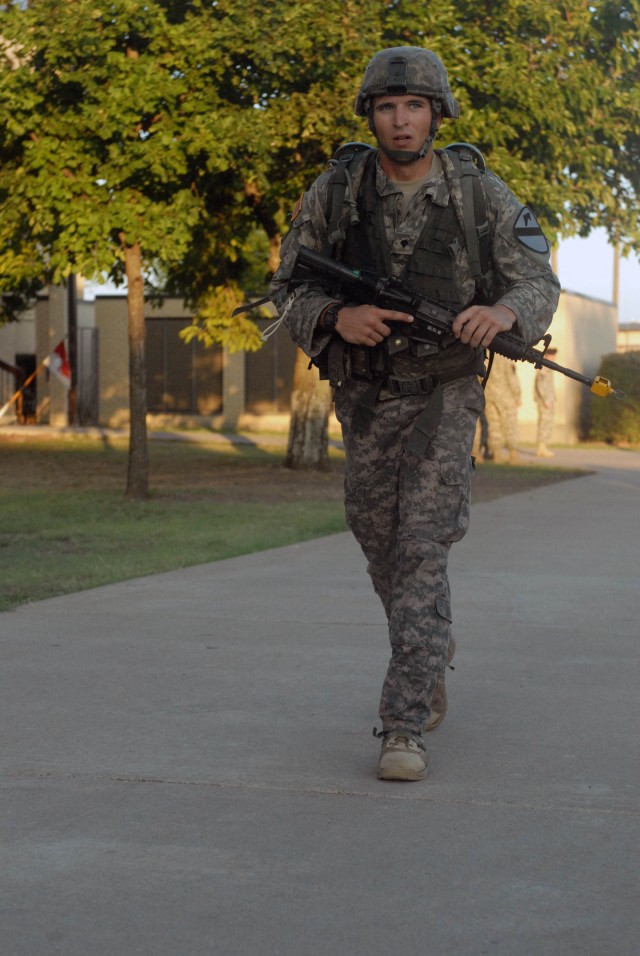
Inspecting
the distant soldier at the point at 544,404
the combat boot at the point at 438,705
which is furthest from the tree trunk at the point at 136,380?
the combat boot at the point at 438,705

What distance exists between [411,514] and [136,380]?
35.2 feet

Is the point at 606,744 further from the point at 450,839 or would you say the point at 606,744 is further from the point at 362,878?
the point at 362,878

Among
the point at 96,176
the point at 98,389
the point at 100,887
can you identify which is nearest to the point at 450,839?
the point at 100,887

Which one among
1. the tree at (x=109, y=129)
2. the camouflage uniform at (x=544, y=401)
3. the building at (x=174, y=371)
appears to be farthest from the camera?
the building at (x=174, y=371)

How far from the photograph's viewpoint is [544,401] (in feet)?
81.7

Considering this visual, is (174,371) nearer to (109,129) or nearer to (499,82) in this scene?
(499,82)

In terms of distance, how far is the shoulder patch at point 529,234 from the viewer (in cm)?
449

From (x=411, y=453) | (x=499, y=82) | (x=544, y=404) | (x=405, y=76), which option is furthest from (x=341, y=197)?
(x=544, y=404)

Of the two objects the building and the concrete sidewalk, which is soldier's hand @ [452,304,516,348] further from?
the building

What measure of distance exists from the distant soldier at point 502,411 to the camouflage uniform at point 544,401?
444 millimetres

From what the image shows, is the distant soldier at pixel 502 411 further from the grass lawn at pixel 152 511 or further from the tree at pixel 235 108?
the tree at pixel 235 108

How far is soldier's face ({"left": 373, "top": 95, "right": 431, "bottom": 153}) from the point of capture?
14.6 ft

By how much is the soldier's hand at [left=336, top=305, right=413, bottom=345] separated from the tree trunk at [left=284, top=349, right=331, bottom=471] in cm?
1484

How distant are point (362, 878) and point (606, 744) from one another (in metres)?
1.50
